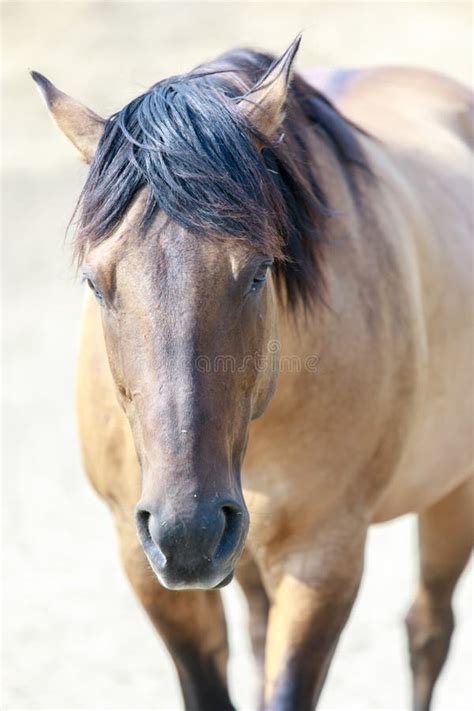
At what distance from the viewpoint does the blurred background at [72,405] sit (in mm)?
4965

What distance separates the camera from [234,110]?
249 cm

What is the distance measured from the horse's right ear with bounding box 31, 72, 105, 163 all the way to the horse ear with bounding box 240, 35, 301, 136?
1.05 feet

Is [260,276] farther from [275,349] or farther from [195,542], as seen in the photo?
[195,542]

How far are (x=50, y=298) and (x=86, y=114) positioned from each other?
736cm

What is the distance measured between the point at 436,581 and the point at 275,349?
191cm

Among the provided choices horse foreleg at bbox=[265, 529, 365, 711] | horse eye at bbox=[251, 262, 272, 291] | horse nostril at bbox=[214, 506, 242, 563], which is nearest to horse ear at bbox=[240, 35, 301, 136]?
horse eye at bbox=[251, 262, 272, 291]

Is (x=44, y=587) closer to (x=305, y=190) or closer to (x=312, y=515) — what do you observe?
(x=312, y=515)

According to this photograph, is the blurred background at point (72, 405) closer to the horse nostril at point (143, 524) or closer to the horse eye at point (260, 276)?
the horse eye at point (260, 276)

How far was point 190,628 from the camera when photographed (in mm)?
3203

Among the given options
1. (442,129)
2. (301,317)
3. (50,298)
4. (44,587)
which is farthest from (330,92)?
(50,298)

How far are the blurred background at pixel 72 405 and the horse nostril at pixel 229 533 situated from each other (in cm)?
82

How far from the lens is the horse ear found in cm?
253

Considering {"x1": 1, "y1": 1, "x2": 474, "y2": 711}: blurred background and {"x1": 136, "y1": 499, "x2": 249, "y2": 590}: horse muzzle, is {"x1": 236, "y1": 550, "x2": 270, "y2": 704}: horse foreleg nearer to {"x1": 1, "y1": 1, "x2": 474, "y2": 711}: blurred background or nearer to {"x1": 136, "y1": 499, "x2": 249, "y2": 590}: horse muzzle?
{"x1": 1, "y1": 1, "x2": 474, "y2": 711}: blurred background

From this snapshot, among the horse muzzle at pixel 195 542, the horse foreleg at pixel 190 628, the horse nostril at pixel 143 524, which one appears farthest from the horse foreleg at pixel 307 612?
the horse nostril at pixel 143 524
